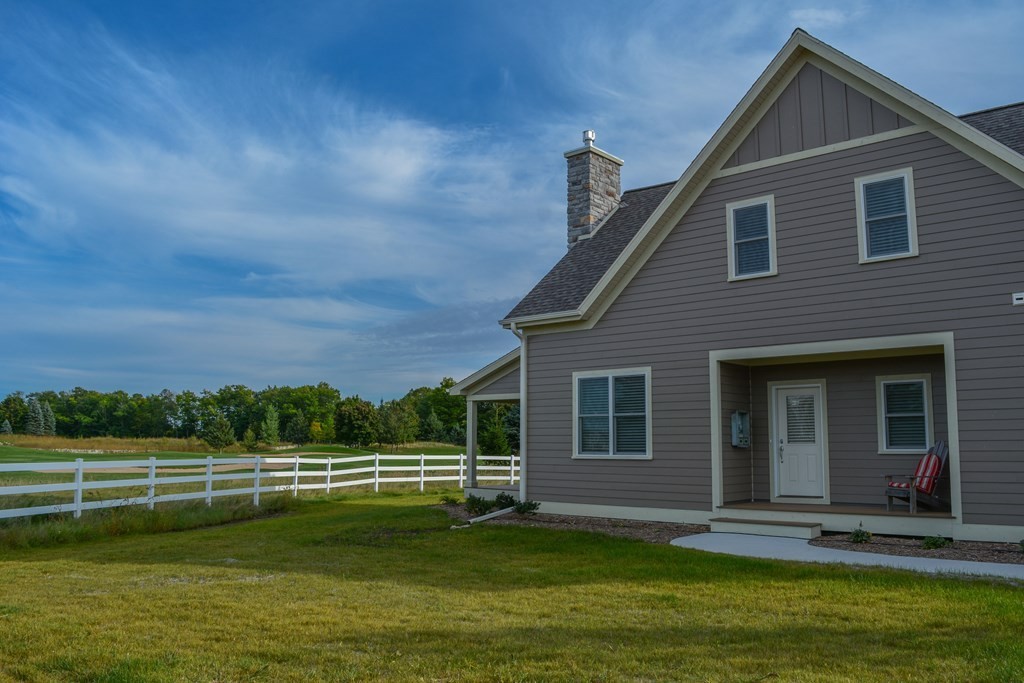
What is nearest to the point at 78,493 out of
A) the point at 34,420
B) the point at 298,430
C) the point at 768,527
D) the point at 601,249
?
the point at 601,249

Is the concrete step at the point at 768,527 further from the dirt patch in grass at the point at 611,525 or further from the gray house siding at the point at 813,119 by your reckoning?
the gray house siding at the point at 813,119

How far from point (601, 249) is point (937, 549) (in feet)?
28.4

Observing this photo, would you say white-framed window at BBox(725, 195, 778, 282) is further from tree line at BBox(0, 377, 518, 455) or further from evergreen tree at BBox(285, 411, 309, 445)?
evergreen tree at BBox(285, 411, 309, 445)

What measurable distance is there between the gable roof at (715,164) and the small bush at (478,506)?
11.3 ft

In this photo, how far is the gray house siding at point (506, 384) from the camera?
17.2 m

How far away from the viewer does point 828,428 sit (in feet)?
42.7

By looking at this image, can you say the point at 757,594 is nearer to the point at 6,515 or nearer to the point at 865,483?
the point at 865,483

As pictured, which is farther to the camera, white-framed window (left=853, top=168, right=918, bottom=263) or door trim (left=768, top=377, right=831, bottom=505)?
door trim (left=768, top=377, right=831, bottom=505)

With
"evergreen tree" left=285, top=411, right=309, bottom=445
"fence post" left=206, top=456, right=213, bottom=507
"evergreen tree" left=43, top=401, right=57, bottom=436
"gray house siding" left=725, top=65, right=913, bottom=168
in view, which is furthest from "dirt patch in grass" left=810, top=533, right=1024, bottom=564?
"evergreen tree" left=43, top=401, right=57, bottom=436

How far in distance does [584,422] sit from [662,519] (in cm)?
232

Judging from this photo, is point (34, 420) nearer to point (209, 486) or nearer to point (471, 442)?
point (209, 486)

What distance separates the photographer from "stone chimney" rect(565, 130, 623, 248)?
17.9 metres

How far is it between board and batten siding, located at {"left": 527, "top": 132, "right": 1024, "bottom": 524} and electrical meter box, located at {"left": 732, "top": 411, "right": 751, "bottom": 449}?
0.56 metres

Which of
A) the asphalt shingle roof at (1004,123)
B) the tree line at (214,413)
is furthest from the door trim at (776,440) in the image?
the tree line at (214,413)
